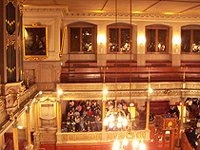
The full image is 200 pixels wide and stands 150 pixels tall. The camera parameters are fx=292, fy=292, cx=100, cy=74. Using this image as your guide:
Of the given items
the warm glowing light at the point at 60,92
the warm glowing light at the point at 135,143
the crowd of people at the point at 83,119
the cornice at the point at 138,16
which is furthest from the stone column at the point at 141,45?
the warm glowing light at the point at 135,143

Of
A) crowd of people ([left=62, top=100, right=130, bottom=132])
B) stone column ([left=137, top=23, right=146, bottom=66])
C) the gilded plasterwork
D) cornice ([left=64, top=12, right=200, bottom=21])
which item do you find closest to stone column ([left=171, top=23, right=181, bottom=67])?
cornice ([left=64, top=12, right=200, bottom=21])

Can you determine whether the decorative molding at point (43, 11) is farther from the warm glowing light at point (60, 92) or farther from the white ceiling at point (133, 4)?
the warm glowing light at point (60, 92)

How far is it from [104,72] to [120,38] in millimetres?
4526

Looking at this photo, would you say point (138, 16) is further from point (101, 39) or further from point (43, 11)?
point (43, 11)

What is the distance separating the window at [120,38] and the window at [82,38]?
40.6 inches

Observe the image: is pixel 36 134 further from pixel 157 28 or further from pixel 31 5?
pixel 157 28

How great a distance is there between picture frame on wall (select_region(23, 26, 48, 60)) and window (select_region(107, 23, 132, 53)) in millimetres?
5065

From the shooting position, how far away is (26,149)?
470 inches

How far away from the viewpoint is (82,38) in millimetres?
18016

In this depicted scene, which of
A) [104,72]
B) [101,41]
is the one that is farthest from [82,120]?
[101,41]

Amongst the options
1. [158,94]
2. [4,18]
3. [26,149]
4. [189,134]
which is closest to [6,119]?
[4,18]

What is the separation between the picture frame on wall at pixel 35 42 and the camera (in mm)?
14133

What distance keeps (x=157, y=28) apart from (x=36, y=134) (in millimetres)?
Answer: 9892

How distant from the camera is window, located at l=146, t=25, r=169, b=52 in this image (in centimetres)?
1847
